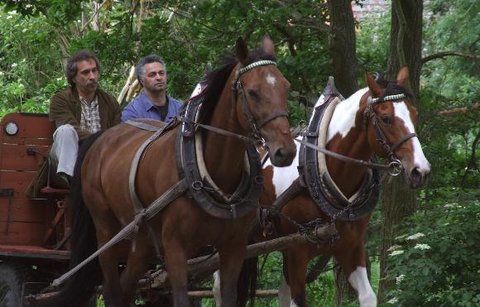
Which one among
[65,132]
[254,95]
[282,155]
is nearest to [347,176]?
[254,95]

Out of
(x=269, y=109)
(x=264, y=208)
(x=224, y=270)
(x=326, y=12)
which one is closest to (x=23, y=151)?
(x=264, y=208)

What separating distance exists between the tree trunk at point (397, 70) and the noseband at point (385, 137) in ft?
7.83

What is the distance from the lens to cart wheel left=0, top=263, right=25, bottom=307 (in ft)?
24.0

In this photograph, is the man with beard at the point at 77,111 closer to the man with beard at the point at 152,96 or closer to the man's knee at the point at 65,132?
the man's knee at the point at 65,132

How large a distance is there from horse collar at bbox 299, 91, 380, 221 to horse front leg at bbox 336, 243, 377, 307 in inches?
12.0

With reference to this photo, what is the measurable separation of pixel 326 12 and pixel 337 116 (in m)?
3.64

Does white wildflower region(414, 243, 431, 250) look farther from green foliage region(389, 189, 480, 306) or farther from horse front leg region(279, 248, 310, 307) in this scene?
horse front leg region(279, 248, 310, 307)

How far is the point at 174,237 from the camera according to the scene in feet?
18.9

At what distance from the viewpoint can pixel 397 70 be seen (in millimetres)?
8992

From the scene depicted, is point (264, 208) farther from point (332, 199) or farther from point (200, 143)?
point (200, 143)

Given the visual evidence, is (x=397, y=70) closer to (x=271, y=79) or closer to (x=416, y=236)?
(x=416, y=236)

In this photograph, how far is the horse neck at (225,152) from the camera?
573cm

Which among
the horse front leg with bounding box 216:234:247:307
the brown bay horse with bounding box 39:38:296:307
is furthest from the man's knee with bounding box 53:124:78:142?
the horse front leg with bounding box 216:234:247:307

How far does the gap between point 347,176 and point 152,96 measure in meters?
1.48
